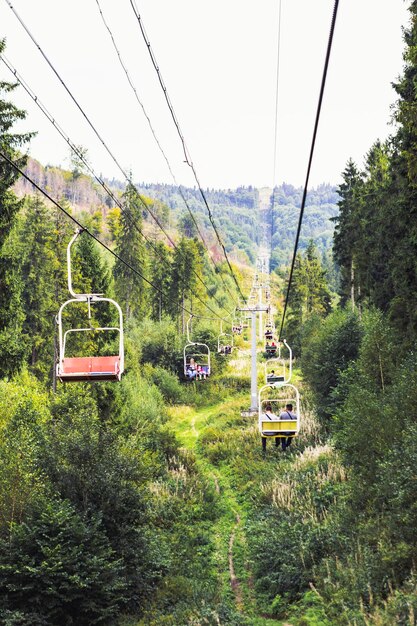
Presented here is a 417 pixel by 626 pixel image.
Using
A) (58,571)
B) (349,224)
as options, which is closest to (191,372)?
(58,571)

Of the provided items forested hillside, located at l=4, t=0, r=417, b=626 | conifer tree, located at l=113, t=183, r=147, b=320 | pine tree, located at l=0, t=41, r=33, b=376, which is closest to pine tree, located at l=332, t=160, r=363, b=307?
forested hillside, located at l=4, t=0, r=417, b=626

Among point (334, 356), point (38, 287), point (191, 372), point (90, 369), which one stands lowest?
point (191, 372)

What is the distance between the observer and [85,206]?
636 feet

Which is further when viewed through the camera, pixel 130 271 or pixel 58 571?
pixel 130 271

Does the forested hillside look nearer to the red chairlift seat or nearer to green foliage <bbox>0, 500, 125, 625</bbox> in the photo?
green foliage <bbox>0, 500, 125, 625</bbox>

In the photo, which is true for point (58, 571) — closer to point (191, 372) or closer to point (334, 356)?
point (191, 372)

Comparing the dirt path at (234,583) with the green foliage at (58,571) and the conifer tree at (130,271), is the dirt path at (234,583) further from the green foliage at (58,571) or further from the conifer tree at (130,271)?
the conifer tree at (130,271)

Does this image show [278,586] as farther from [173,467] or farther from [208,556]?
[173,467]

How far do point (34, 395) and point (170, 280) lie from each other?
1576 inches

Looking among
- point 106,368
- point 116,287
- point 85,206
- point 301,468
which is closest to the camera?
point 106,368

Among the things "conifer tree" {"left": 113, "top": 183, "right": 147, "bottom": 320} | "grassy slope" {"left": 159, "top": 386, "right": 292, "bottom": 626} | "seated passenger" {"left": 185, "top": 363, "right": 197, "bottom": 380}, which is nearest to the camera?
"grassy slope" {"left": 159, "top": 386, "right": 292, "bottom": 626}

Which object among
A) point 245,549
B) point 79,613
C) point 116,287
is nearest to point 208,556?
point 245,549

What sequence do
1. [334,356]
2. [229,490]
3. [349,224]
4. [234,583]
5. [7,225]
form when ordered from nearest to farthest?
[234,583] < [7,225] < [229,490] < [334,356] < [349,224]

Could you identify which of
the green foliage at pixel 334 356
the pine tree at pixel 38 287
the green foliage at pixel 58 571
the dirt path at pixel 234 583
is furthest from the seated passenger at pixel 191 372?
the pine tree at pixel 38 287
